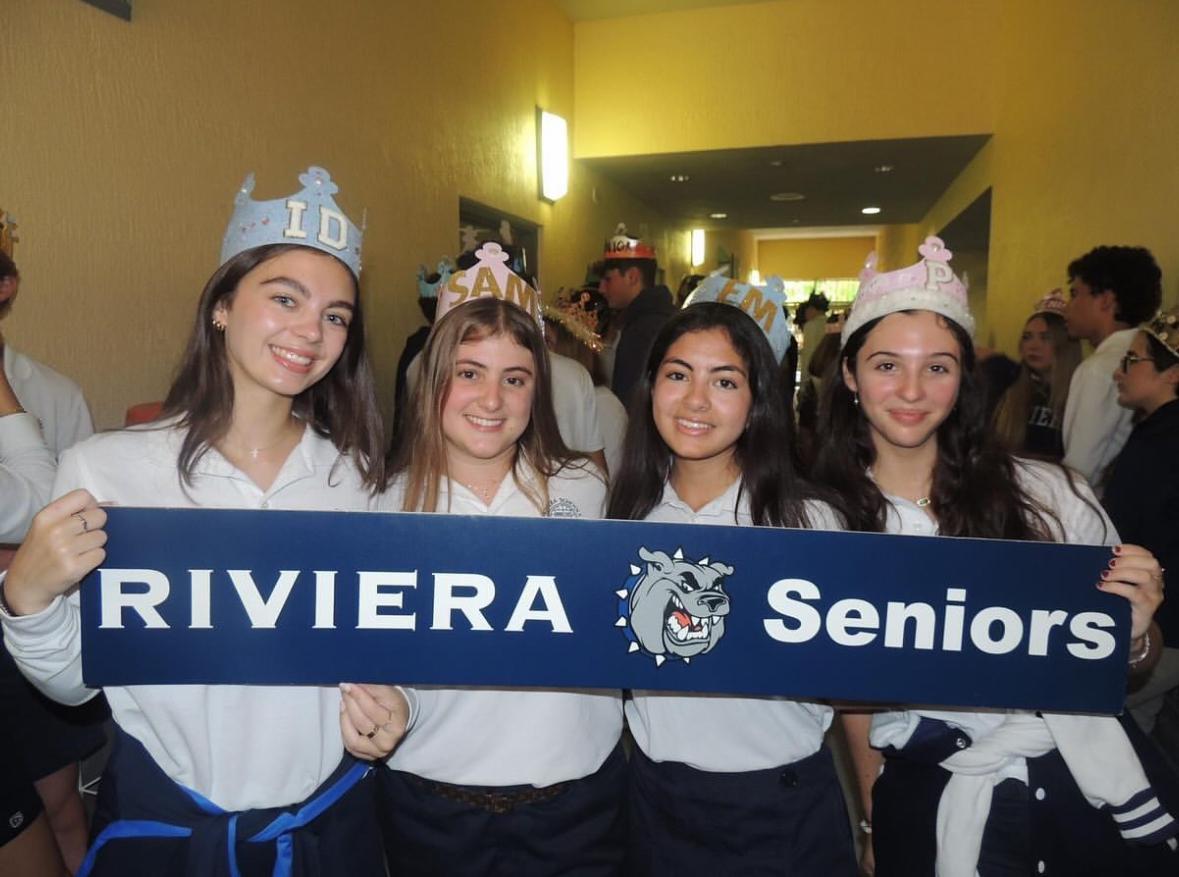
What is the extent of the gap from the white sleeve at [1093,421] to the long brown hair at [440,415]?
8.20ft

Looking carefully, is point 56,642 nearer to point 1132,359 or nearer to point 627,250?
point 1132,359

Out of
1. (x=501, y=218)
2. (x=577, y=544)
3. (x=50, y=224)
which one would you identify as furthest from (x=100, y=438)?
(x=501, y=218)

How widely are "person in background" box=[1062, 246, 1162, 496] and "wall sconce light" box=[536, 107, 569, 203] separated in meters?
4.22

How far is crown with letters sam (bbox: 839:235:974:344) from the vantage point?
1.74 metres

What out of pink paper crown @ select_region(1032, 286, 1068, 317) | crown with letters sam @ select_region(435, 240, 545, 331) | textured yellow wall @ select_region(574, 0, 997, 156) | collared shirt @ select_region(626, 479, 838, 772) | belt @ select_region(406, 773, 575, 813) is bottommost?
belt @ select_region(406, 773, 575, 813)

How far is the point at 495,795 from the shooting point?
1543 millimetres

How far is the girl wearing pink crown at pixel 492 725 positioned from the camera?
5.08ft

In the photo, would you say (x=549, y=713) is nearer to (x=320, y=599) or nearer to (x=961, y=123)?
(x=320, y=599)

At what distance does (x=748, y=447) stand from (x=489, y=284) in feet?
2.44

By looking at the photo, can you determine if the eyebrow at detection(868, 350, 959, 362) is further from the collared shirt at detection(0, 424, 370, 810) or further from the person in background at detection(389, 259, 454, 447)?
the person in background at detection(389, 259, 454, 447)

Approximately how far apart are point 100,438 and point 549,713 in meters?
0.99

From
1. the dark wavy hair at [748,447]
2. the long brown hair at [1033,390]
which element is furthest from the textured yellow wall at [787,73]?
the dark wavy hair at [748,447]

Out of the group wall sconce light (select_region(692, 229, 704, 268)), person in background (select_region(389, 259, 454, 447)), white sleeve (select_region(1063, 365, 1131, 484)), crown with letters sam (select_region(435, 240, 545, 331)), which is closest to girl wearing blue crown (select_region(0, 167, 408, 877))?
crown with letters sam (select_region(435, 240, 545, 331))

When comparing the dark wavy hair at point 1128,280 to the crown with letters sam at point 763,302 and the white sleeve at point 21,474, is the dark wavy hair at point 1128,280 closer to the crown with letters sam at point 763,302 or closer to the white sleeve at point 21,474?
the crown with letters sam at point 763,302
